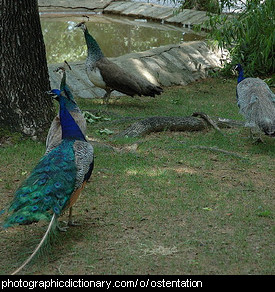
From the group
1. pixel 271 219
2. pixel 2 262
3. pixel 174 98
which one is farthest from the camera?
pixel 174 98

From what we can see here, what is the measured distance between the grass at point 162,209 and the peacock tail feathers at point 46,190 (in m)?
0.33

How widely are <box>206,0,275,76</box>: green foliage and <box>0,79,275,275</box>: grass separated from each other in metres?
1.66

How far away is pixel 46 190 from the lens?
4.19 m

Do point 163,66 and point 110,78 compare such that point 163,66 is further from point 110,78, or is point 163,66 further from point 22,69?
point 22,69

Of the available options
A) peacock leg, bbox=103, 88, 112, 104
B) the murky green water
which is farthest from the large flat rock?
the murky green water

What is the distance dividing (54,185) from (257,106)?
150 inches

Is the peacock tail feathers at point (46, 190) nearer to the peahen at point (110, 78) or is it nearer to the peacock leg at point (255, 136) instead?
the peacock leg at point (255, 136)

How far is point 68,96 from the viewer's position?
5.94 metres

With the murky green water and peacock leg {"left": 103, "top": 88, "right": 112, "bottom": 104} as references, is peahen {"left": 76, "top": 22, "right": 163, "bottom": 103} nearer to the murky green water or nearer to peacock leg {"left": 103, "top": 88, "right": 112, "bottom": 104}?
peacock leg {"left": 103, "top": 88, "right": 112, "bottom": 104}

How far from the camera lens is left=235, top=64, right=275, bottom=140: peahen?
22.6 feet

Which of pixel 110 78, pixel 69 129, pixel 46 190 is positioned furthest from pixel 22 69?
pixel 46 190

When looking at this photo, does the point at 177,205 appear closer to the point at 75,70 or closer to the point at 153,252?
the point at 153,252

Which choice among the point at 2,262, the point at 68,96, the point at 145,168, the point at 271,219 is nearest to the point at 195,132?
the point at 145,168

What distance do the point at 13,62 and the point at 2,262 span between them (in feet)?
10.4
